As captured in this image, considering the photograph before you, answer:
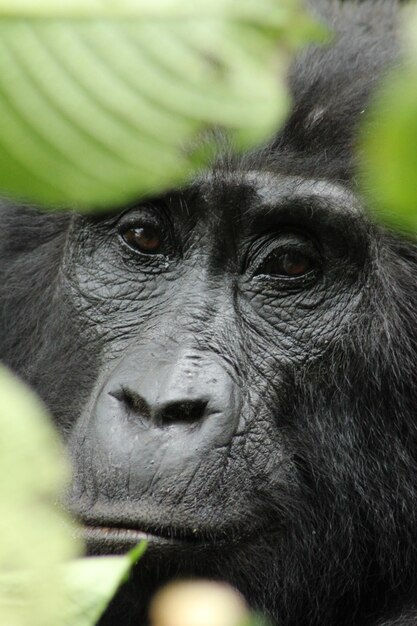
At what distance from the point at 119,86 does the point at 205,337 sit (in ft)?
8.41

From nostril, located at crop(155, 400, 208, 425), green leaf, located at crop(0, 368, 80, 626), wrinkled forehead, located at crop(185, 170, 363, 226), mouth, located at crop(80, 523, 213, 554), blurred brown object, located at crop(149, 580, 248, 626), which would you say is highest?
wrinkled forehead, located at crop(185, 170, 363, 226)

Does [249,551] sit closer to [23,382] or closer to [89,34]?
[23,382]

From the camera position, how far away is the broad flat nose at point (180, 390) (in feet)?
9.91

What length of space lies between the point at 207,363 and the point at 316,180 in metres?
0.75

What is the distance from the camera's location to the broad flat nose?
9.91 ft

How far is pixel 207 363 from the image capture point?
3.20m

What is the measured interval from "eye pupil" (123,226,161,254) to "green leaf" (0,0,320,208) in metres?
2.92

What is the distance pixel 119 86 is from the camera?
0.74 metres

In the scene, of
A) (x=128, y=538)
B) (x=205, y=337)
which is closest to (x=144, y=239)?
(x=205, y=337)

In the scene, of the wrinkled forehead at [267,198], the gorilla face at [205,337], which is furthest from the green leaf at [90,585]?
the wrinkled forehead at [267,198]

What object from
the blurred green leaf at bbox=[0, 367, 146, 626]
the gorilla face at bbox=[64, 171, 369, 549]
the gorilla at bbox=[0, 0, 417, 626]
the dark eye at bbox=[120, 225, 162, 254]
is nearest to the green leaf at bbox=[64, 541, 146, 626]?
the blurred green leaf at bbox=[0, 367, 146, 626]

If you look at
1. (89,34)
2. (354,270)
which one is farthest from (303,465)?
(89,34)

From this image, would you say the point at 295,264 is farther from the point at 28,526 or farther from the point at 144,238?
the point at 28,526

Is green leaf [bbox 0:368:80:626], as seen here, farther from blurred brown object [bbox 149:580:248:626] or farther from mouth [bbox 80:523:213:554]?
mouth [bbox 80:523:213:554]
